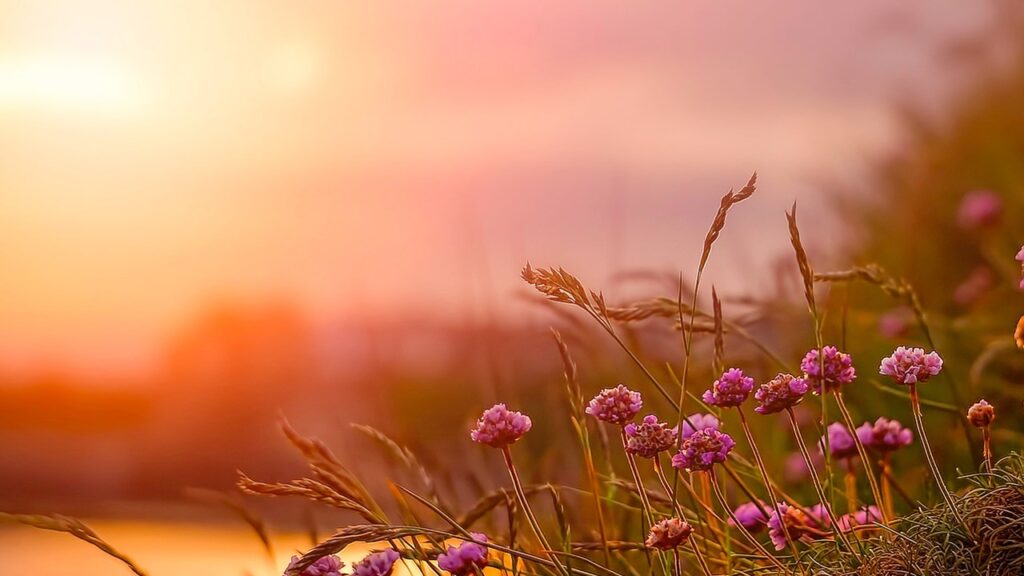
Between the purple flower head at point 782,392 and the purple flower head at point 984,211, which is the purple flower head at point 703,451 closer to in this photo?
the purple flower head at point 782,392

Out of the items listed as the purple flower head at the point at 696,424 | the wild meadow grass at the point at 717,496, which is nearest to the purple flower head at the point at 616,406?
the wild meadow grass at the point at 717,496

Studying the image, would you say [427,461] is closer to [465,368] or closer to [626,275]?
[626,275]

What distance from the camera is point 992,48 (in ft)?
17.9

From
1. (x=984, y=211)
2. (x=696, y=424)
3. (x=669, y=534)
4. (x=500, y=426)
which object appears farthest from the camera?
(x=984, y=211)

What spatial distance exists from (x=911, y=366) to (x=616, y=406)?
13.6 inches

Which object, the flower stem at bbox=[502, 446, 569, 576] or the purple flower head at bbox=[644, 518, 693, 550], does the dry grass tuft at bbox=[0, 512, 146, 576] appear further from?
the purple flower head at bbox=[644, 518, 693, 550]

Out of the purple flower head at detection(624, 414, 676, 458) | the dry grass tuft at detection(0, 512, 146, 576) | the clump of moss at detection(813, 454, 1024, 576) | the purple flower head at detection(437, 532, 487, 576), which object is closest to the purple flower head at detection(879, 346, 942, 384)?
the clump of moss at detection(813, 454, 1024, 576)

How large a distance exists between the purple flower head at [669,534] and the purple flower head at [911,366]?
0.31 meters

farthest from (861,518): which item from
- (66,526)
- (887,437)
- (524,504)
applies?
(66,526)

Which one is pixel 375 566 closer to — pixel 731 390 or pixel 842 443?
pixel 731 390

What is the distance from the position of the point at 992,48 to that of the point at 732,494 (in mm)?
4087

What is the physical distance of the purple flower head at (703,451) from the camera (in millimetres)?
1185

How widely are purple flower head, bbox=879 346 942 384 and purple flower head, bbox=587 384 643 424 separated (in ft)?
0.95

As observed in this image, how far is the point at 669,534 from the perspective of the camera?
110 cm
